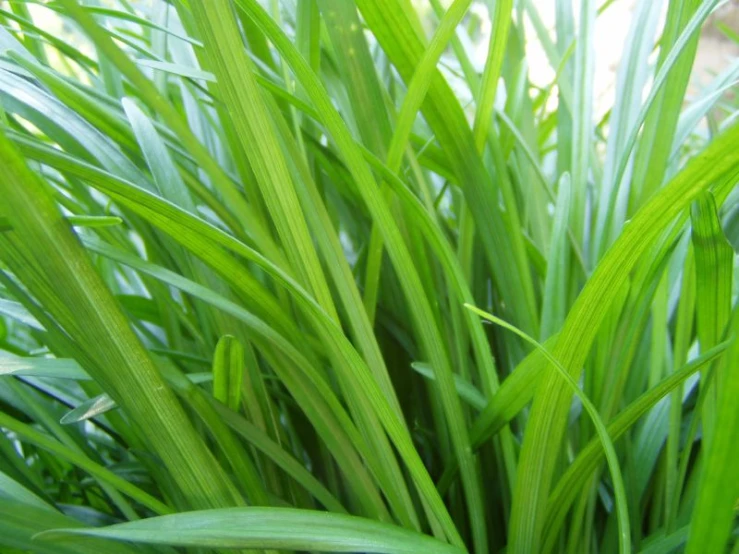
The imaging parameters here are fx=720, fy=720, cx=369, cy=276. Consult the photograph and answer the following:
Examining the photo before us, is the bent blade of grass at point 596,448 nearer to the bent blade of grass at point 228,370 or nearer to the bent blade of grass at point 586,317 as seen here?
the bent blade of grass at point 586,317

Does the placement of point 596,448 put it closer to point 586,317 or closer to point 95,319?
point 586,317

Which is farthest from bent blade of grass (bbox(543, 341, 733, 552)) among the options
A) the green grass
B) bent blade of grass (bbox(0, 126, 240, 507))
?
bent blade of grass (bbox(0, 126, 240, 507))

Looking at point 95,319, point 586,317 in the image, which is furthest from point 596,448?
point 95,319

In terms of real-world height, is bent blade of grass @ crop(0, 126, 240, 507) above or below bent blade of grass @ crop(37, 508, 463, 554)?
above

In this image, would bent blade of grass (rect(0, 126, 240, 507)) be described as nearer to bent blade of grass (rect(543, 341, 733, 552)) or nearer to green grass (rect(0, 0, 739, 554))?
green grass (rect(0, 0, 739, 554))

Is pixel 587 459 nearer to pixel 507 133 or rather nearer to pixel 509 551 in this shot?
pixel 509 551

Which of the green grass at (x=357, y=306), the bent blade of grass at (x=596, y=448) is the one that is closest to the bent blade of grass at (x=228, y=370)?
the green grass at (x=357, y=306)

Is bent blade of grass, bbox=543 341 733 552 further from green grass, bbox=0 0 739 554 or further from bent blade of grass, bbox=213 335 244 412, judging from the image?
bent blade of grass, bbox=213 335 244 412

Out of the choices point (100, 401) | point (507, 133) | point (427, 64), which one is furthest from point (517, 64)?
point (100, 401)
